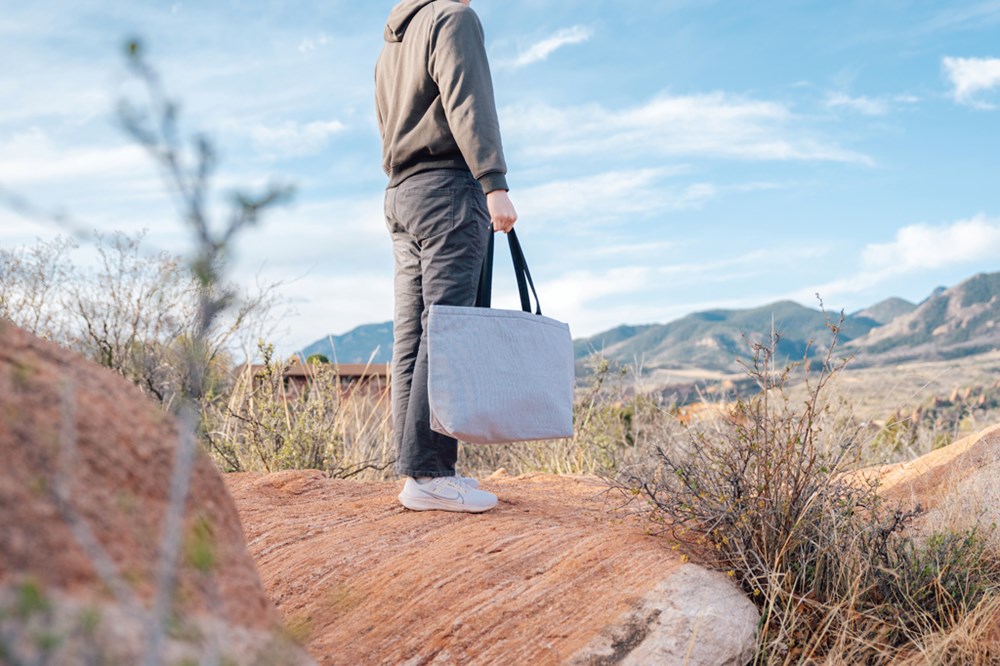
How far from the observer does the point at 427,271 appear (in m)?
3.38

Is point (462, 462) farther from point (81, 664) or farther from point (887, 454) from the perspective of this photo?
point (81, 664)

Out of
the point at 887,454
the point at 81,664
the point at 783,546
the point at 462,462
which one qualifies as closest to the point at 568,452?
Result: the point at 462,462

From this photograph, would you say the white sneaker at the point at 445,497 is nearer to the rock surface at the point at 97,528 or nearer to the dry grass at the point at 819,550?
the dry grass at the point at 819,550

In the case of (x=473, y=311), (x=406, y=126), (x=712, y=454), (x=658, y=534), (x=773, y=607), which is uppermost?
(x=406, y=126)

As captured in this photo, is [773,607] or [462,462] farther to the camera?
[462,462]

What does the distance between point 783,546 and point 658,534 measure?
427mm

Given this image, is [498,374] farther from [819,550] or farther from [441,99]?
[819,550]

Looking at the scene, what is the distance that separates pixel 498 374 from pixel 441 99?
3.63ft

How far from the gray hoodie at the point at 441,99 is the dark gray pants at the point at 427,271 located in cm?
10

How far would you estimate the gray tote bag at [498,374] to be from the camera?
2.97 meters

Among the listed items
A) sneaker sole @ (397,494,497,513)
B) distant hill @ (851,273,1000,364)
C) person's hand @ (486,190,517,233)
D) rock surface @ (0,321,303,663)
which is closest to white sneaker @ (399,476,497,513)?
sneaker sole @ (397,494,497,513)

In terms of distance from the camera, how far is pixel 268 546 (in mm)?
3287

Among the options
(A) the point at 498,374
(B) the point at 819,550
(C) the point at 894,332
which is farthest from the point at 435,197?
(C) the point at 894,332

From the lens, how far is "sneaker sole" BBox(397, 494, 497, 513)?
136 inches
